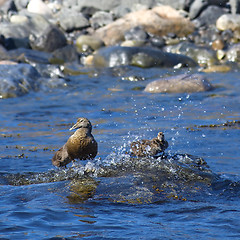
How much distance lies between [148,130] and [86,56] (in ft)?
38.6

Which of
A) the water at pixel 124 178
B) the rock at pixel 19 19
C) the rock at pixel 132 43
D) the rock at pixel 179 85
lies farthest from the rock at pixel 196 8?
the water at pixel 124 178

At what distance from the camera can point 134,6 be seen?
26672mm

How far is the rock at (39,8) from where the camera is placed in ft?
90.0

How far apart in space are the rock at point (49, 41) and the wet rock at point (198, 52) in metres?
5.06

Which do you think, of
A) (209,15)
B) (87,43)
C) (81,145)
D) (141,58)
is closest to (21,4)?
(87,43)

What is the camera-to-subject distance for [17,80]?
15.0 m

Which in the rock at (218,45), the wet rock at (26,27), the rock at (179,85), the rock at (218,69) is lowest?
the rock at (179,85)

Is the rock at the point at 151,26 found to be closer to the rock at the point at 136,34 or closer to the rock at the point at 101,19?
the rock at the point at 136,34

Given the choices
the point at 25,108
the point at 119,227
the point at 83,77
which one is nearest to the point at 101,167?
the point at 119,227

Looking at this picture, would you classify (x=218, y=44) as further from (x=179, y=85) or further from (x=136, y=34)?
(x=179, y=85)

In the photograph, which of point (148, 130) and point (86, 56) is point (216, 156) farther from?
point (86, 56)

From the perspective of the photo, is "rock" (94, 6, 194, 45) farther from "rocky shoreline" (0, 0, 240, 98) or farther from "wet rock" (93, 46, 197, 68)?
"wet rock" (93, 46, 197, 68)

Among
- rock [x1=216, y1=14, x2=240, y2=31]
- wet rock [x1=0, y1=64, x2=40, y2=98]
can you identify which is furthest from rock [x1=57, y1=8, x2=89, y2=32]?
wet rock [x1=0, y1=64, x2=40, y2=98]

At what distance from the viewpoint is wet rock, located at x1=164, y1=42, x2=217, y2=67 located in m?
20.2
